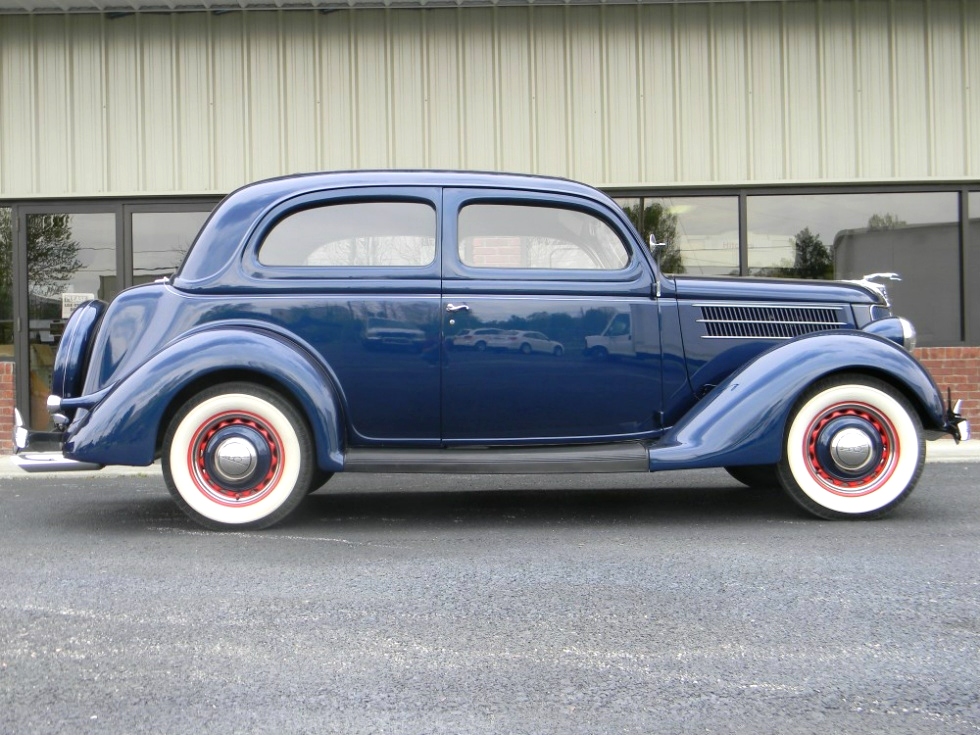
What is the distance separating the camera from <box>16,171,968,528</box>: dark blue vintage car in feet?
16.9

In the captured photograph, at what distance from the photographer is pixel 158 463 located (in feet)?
27.1

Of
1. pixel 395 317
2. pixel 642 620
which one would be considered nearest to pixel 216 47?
pixel 395 317

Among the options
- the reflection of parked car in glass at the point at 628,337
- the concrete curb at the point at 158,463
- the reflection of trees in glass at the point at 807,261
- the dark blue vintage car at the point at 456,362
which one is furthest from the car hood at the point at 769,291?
the reflection of trees in glass at the point at 807,261

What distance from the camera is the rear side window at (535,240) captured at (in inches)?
219

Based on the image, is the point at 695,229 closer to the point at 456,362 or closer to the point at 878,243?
the point at 878,243

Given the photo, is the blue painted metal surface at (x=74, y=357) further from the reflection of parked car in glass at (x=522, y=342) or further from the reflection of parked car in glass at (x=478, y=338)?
the reflection of parked car in glass at (x=522, y=342)

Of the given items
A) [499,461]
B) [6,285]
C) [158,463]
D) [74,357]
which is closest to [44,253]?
[6,285]

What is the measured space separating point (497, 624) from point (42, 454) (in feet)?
9.77

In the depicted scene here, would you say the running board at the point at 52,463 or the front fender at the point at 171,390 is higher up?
the front fender at the point at 171,390

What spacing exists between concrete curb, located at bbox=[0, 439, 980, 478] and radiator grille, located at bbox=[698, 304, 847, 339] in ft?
9.70

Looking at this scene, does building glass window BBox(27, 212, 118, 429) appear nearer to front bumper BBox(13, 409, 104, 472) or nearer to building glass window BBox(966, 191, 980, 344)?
front bumper BBox(13, 409, 104, 472)

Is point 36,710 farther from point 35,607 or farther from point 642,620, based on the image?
point 642,620

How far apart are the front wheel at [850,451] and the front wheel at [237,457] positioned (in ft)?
7.94

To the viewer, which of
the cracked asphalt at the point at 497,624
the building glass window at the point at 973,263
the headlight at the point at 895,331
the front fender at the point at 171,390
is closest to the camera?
the cracked asphalt at the point at 497,624
